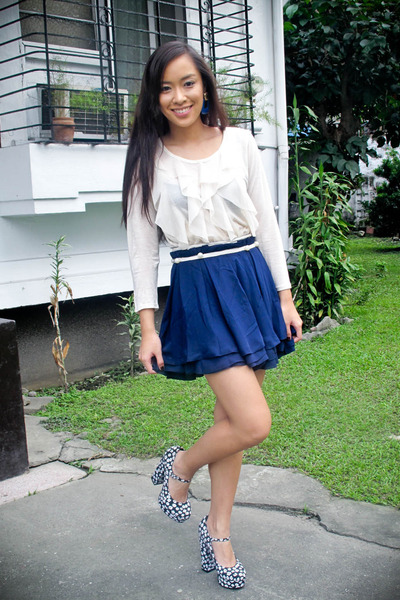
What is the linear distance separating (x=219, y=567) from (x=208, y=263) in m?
1.10

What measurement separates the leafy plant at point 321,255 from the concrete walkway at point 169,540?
3.14 meters

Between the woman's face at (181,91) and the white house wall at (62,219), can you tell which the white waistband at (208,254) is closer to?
the woman's face at (181,91)

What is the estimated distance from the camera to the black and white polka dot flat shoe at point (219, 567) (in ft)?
7.32

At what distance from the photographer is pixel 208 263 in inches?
86.9

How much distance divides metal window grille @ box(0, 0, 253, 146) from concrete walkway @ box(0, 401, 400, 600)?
2.74m

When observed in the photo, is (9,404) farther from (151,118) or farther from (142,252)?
(151,118)

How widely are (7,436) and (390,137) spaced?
27.9 ft

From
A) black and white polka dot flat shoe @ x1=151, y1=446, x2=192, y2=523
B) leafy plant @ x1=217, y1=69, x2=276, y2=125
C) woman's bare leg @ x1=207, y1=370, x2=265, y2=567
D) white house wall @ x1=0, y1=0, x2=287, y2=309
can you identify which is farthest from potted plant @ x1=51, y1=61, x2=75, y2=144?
woman's bare leg @ x1=207, y1=370, x2=265, y2=567

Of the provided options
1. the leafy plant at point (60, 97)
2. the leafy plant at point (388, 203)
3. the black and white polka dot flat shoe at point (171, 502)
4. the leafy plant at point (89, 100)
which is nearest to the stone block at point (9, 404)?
the black and white polka dot flat shoe at point (171, 502)

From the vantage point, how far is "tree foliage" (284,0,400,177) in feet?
25.7

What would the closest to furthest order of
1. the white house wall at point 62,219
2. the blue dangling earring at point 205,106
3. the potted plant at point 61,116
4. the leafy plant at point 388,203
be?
the blue dangling earring at point 205,106, the white house wall at point 62,219, the potted plant at point 61,116, the leafy plant at point 388,203

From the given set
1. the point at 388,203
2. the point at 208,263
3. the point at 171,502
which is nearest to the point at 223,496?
the point at 171,502

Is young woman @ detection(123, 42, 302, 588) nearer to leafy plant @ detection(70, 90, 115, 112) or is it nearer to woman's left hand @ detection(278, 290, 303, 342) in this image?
woman's left hand @ detection(278, 290, 303, 342)

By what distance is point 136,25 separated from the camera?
605 centimetres
